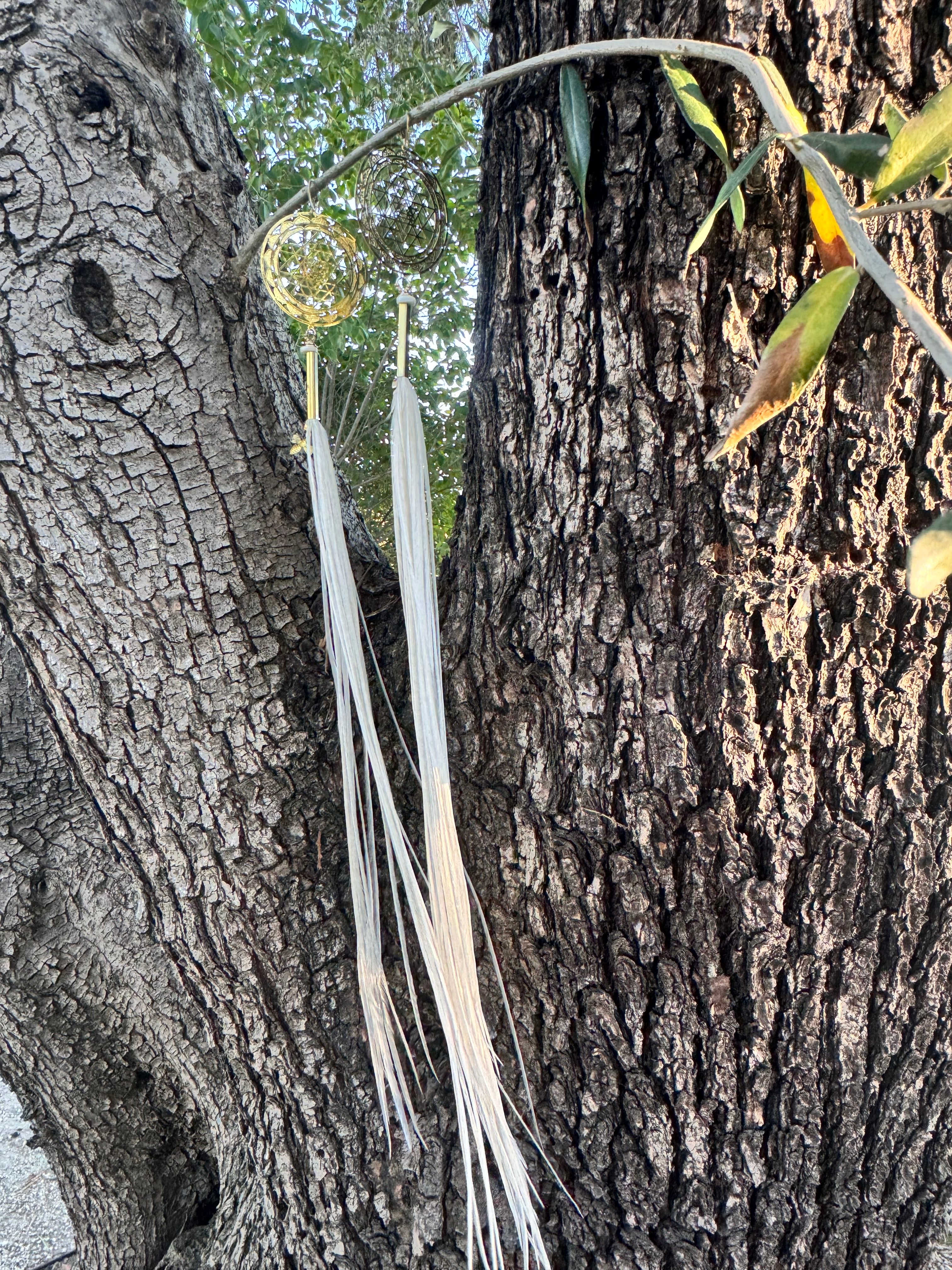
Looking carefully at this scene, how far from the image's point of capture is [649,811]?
2.35 ft

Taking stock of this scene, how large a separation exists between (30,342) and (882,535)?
707 millimetres

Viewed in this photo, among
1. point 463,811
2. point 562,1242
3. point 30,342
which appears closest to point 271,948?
point 463,811

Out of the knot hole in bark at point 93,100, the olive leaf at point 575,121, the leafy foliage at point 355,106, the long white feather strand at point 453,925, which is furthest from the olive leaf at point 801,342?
the leafy foliage at point 355,106

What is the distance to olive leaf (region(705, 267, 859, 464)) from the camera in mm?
454

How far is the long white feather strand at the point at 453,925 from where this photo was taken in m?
0.74

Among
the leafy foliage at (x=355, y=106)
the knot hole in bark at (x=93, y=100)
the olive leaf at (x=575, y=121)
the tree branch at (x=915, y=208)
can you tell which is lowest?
the tree branch at (x=915, y=208)

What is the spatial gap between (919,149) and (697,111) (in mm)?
166

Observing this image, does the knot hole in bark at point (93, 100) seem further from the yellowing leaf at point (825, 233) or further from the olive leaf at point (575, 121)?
the yellowing leaf at point (825, 233)

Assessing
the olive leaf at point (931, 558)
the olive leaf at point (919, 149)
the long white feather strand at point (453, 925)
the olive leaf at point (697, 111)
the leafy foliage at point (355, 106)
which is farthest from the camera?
the leafy foliage at point (355, 106)

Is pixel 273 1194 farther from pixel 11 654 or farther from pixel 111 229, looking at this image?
pixel 111 229

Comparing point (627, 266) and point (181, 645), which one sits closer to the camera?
point (627, 266)

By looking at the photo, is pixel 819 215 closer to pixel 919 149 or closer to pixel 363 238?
pixel 919 149

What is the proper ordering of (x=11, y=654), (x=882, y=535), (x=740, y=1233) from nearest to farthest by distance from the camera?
(x=882, y=535)
(x=740, y=1233)
(x=11, y=654)

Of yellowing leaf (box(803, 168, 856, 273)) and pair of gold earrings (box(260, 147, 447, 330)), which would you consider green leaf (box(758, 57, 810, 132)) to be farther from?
pair of gold earrings (box(260, 147, 447, 330))
